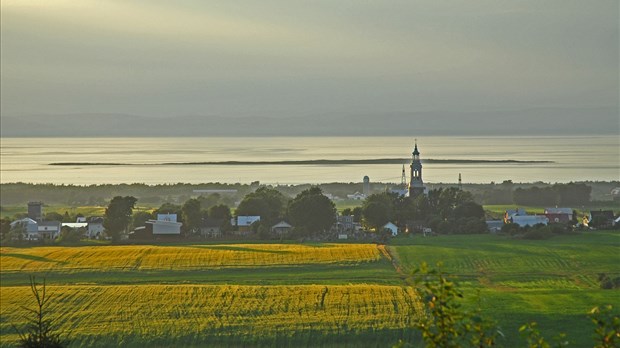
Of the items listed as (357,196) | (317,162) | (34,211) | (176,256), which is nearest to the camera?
(176,256)

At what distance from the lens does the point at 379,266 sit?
43.3 m

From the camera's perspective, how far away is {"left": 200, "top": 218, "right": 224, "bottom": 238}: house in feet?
201

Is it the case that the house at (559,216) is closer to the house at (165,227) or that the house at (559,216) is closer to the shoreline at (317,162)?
the house at (165,227)

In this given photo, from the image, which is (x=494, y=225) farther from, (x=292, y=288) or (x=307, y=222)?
(x=292, y=288)

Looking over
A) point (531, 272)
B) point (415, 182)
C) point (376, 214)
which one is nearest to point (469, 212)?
point (376, 214)

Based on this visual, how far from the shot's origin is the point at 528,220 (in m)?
63.5

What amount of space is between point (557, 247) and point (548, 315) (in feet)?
67.4

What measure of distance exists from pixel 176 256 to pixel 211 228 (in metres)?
15.0

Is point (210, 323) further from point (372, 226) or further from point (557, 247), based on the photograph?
point (372, 226)


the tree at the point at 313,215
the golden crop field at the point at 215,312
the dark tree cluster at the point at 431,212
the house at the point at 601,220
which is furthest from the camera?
the house at the point at 601,220

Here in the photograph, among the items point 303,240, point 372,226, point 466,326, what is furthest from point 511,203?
point 466,326

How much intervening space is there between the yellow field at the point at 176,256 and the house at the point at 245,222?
9.33 meters

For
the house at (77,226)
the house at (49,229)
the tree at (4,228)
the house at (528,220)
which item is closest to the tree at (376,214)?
the house at (528,220)

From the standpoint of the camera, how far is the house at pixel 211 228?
201 ft
